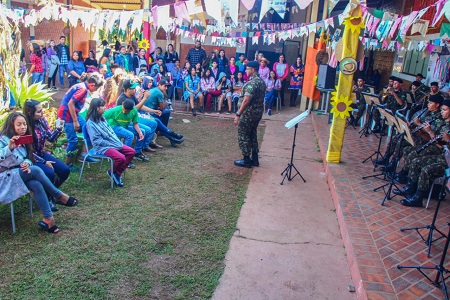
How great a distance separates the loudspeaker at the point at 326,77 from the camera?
1083 cm

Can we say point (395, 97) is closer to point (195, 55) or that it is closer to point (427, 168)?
point (427, 168)

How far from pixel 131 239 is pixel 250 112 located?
10.6 ft

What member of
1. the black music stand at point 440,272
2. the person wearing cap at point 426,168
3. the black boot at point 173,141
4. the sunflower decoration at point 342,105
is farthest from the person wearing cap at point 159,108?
the black music stand at point 440,272

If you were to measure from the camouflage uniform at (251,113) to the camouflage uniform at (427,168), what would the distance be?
8.36 ft

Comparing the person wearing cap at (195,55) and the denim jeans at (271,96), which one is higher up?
the person wearing cap at (195,55)

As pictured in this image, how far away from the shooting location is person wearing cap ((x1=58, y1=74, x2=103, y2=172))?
19.5 ft

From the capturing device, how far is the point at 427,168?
4.95 meters

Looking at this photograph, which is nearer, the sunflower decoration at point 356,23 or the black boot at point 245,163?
the sunflower decoration at point 356,23

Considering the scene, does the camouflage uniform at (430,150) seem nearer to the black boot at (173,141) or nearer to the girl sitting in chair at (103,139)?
the girl sitting in chair at (103,139)

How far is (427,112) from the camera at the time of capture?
5773 millimetres

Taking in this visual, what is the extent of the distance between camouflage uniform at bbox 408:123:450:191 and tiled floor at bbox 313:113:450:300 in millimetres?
371

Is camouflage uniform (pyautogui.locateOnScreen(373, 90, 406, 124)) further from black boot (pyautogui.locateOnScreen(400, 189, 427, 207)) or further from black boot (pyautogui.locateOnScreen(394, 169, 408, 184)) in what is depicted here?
black boot (pyautogui.locateOnScreen(400, 189, 427, 207))

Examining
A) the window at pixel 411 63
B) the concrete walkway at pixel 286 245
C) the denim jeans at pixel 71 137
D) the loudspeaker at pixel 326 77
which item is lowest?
the concrete walkway at pixel 286 245

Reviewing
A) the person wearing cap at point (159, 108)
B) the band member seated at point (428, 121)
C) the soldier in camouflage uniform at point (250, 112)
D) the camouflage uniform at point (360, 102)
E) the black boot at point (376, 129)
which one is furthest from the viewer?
the camouflage uniform at point (360, 102)
